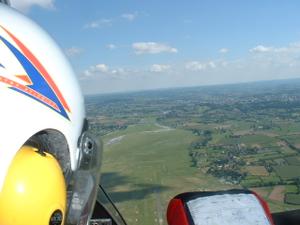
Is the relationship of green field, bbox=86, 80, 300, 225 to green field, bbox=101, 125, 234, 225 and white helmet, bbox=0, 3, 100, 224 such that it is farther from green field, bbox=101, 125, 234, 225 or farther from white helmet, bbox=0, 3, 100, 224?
white helmet, bbox=0, 3, 100, 224

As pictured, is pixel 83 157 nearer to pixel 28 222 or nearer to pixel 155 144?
pixel 28 222

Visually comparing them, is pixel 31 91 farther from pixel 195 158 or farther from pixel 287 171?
pixel 195 158

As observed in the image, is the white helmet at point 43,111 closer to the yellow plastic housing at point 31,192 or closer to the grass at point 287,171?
the yellow plastic housing at point 31,192

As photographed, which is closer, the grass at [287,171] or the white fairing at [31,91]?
the white fairing at [31,91]

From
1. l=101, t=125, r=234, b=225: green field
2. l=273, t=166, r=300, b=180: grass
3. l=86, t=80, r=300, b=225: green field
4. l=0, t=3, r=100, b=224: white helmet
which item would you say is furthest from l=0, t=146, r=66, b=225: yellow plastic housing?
l=273, t=166, r=300, b=180: grass

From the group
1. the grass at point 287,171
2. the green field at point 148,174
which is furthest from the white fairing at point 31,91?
the grass at point 287,171

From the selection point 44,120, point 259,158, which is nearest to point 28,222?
point 44,120
